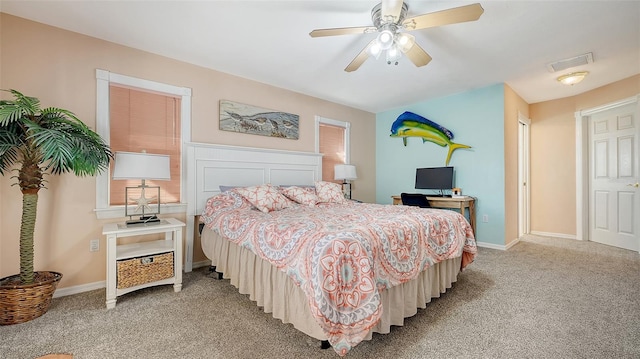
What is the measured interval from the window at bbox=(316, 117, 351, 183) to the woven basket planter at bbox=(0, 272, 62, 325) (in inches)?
134

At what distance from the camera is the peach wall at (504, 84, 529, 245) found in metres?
3.83

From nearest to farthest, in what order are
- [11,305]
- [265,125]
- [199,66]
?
[11,305] → [199,66] → [265,125]

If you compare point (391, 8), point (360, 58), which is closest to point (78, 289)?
point (360, 58)

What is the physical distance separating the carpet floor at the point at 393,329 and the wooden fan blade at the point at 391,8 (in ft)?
7.18

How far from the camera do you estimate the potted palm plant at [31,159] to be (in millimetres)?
1870

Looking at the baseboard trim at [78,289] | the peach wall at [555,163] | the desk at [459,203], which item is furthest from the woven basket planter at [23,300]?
the peach wall at [555,163]

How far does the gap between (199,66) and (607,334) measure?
14.4 ft

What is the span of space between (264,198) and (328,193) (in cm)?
98

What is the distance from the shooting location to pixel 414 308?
A: 6.19 feet

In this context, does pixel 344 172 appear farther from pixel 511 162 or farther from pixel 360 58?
pixel 511 162

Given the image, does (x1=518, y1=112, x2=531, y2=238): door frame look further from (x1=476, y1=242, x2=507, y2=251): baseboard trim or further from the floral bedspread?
the floral bedspread

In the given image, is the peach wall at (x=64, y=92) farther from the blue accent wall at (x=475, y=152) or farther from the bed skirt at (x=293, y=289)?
the blue accent wall at (x=475, y=152)

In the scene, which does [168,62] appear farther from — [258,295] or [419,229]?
[419,229]

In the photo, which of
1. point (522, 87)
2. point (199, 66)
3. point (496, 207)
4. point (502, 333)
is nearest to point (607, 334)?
point (502, 333)
